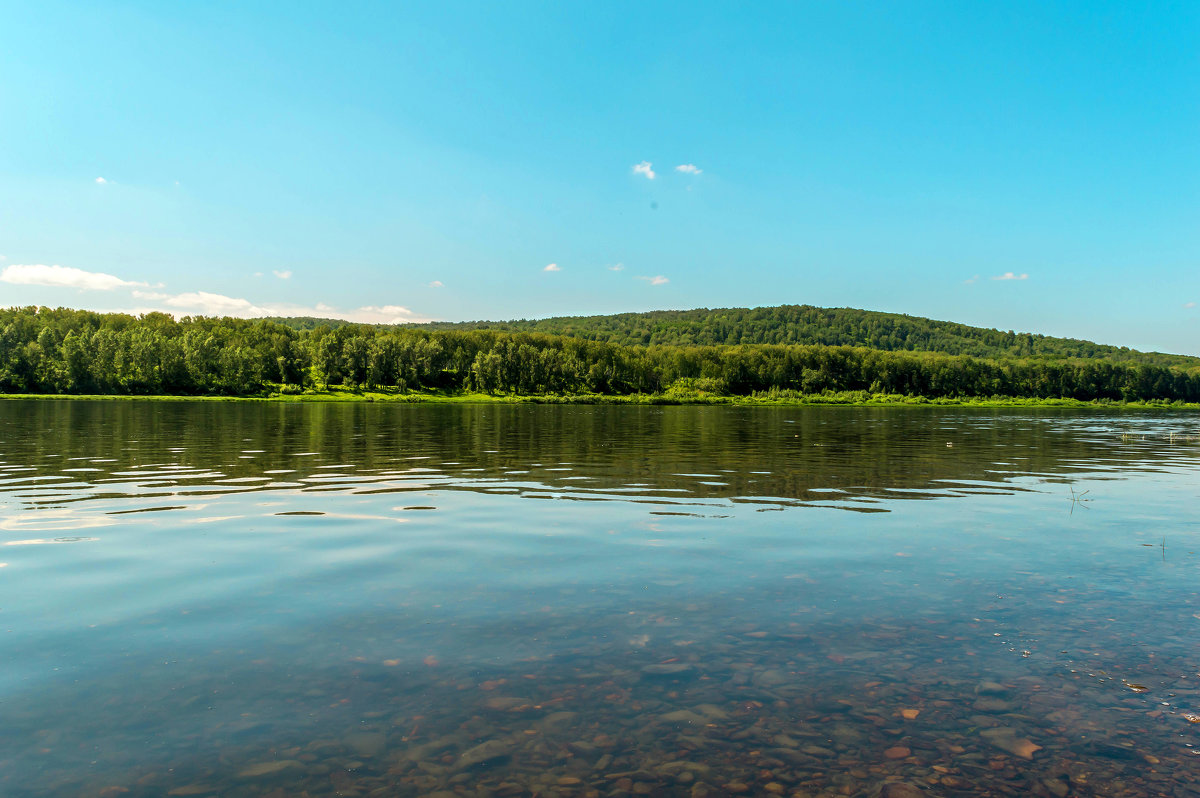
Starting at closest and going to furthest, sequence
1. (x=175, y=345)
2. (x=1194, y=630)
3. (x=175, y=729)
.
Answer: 1. (x=175, y=729)
2. (x=1194, y=630)
3. (x=175, y=345)

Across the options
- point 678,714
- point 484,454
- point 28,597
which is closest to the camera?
point 678,714

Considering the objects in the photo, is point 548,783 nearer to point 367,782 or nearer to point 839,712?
point 367,782

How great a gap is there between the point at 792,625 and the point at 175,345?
8276 inches

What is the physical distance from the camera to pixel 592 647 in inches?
375

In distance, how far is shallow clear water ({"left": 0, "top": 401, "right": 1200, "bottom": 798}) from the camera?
21.7 feet

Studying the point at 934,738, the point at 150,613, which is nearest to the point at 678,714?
the point at 934,738

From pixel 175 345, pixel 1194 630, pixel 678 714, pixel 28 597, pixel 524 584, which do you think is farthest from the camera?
pixel 175 345

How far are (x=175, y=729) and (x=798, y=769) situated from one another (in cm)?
635

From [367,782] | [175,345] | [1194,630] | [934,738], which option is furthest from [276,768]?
[175,345]

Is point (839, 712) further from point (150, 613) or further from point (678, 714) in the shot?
point (150, 613)

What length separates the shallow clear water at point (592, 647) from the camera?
6.60 m

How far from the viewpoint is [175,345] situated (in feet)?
604

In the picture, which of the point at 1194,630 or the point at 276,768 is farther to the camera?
the point at 1194,630

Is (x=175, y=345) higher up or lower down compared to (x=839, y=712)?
higher up
